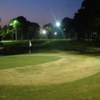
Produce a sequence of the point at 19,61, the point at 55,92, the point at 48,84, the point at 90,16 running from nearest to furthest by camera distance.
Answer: the point at 55,92, the point at 48,84, the point at 19,61, the point at 90,16

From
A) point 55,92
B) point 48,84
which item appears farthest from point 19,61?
point 55,92

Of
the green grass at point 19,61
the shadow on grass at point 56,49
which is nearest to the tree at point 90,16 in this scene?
the shadow on grass at point 56,49

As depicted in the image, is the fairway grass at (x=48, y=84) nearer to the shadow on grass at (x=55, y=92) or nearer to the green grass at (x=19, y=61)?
the shadow on grass at (x=55, y=92)

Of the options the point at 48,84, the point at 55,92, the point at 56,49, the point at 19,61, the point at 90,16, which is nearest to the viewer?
the point at 55,92

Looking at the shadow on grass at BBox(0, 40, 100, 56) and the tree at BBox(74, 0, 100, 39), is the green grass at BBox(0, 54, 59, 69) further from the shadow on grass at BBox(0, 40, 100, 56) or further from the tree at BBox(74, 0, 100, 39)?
the tree at BBox(74, 0, 100, 39)

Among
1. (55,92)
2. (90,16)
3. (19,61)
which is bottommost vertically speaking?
(55,92)

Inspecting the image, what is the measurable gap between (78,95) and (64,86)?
1.73 metres

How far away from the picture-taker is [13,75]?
49.3 feet

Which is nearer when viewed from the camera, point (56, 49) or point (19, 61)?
point (19, 61)

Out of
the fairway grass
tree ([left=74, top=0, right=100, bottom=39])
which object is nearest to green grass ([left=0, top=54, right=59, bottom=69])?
the fairway grass

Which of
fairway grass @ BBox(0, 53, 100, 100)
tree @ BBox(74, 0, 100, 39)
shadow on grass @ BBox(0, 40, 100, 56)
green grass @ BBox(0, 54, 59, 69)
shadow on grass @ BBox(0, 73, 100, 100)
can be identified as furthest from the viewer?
tree @ BBox(74, 0, 100, 39)

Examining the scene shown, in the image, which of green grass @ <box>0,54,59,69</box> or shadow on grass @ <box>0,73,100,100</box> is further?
green grass @ <box>0,54,59,69</box>

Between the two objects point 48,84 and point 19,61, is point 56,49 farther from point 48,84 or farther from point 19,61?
point 48,84

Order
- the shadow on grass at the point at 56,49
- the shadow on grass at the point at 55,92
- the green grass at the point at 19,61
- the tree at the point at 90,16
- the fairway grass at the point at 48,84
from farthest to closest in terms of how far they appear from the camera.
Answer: the tree at the point at 90,16
the shadow on grass at the point at 56,49
the green grass at the point at 19,61
the fairway grass at the point at 48,84
the shadow on grass at the point at 55,92
